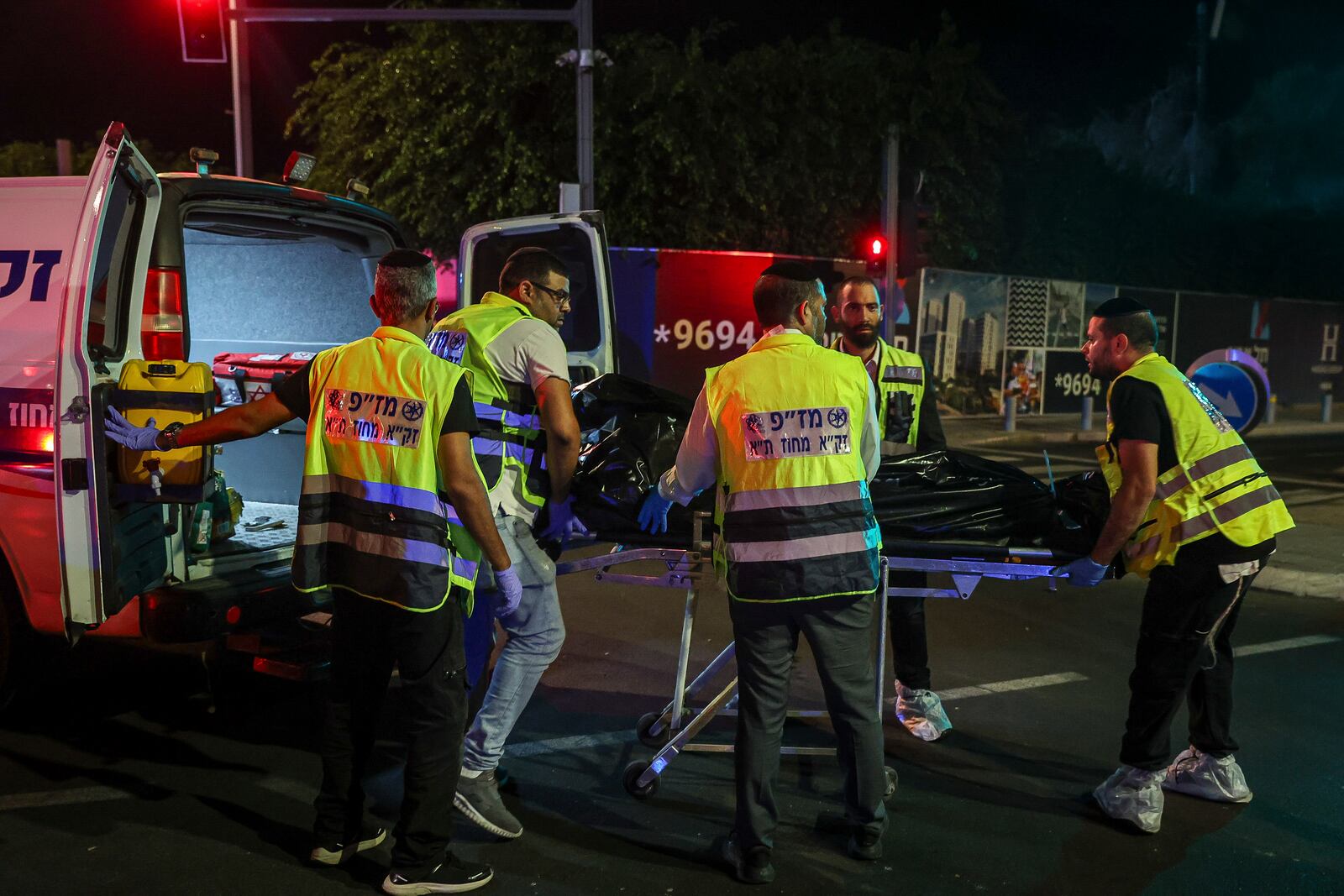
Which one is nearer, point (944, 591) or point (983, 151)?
point (944, 591)

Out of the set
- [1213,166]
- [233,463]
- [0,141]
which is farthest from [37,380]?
[1213,166]

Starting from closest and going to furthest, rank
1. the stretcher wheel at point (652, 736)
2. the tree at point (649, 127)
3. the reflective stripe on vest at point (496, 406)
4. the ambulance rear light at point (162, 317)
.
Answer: the reflective stripe on vest at point (496, 406) < the ambulance rear light at point (162, 317) < the stretcher wheel at point (652, 736) < the tree at point (649, 127)

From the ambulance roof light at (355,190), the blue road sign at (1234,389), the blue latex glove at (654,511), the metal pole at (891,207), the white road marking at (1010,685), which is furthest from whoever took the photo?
the metal pole at (891,207)

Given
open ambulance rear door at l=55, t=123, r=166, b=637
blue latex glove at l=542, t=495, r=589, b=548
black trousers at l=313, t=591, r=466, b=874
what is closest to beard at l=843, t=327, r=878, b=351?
blue latex glove at l=542, t=495, r=589, b=548

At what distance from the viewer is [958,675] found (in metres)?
5.40

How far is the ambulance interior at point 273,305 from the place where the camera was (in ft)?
19.3

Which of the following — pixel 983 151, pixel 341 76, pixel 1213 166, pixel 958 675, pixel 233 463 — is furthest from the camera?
pixel 1213 166

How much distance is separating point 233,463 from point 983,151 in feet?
57.9

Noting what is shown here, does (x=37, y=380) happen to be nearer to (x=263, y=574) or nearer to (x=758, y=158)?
(x=263, y=574)

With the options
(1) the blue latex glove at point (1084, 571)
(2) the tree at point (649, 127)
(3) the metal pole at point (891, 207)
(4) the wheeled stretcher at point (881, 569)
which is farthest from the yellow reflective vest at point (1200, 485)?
(2) the tree at point (649, 127)

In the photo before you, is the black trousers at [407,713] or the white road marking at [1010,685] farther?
the white road marking at [1010,685]

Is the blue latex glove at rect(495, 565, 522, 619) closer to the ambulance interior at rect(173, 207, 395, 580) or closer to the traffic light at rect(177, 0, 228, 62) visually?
the ambulance interior at rect(173, 207, 395, 580)

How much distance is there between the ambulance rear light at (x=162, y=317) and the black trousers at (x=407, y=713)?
1.58 meters

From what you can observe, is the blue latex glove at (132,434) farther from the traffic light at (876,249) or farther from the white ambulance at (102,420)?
the traffic light at (876,249)
